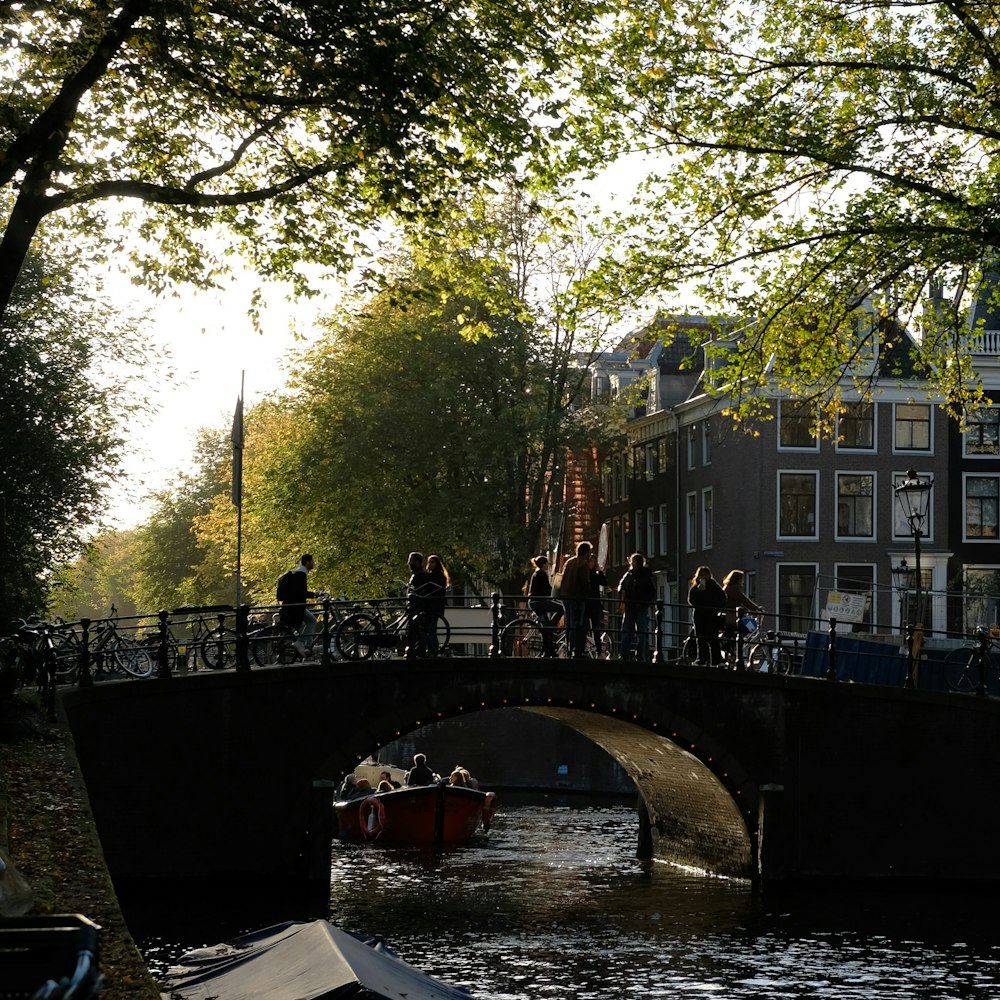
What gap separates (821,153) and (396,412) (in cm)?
2498

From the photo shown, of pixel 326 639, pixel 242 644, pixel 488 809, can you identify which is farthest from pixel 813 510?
pixel 242 644

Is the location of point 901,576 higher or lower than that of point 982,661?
higher

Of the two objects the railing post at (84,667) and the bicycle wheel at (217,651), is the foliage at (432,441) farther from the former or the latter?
the railing post at (84,667)

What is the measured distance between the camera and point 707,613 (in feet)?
80.2

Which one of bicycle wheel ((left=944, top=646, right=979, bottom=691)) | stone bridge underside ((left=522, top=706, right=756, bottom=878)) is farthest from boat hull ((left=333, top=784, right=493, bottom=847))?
bicycle wheel ((left=944, top=646, right=979, bottom=691))

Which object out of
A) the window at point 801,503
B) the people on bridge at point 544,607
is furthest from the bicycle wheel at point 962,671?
the window at point 801,503

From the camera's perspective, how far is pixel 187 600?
71.4 meters

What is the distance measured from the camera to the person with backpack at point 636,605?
78.2ft

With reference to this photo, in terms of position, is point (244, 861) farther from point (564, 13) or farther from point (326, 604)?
point (564, 13)

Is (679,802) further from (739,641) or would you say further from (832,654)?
(739,641)

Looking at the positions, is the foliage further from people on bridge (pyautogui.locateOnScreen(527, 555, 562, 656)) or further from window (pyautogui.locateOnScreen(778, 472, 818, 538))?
people on bridge (pyautogui.locateOnScreen(527, 555, 562, 656))

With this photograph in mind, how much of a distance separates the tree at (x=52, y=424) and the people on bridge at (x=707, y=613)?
11174 millimetres

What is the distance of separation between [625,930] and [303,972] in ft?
31.8

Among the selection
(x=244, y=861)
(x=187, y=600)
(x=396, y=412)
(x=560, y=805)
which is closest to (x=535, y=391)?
(x=396, y=412)
